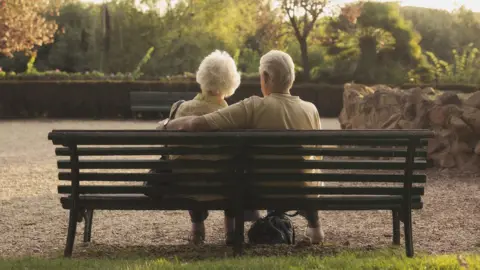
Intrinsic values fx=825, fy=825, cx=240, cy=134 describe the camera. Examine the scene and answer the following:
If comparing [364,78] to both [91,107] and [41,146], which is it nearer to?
[91,107]

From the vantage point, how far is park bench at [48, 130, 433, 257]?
4.75m

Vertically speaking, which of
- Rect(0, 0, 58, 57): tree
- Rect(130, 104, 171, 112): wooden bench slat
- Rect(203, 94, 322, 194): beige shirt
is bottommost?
Rect(130, 104, 171, 112): wooden bench slat

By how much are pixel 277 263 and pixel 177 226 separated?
244cm

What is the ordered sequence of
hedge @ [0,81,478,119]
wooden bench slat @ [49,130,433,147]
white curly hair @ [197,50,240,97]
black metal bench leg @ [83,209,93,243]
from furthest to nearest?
hedge @ [0,81,478,119], black metal bench leg @ [83,209,93,243], white curly hair @ [197,50,240,97], wooden bench slat @ [49,130,433,147]

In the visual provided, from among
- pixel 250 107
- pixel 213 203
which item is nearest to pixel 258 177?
pixel 213 203

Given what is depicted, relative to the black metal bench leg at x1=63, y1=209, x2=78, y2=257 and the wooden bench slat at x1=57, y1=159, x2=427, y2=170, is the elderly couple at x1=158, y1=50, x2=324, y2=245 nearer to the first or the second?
the wooden bench slat at x1=57, y1=159, x2=427, y2=170

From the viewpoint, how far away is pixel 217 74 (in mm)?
A: 5164

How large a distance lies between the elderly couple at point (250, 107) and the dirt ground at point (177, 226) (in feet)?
2.08

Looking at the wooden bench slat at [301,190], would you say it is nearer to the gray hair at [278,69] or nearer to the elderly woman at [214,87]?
the elderly woman at [214,87]

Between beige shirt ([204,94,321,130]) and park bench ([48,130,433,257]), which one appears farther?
beige shirt ([204,94,321,130])

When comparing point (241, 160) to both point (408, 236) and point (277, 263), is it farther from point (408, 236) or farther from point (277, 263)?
point (408, 236)

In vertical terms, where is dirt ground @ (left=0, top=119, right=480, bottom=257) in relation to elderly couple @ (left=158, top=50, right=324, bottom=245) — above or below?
below

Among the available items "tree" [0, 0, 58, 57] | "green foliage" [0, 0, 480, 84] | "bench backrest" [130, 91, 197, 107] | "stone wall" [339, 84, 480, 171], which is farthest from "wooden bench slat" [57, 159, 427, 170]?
"green foliage" [0, 0, 480, 84]

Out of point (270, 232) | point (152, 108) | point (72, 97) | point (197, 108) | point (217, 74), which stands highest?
point (217, 74)
